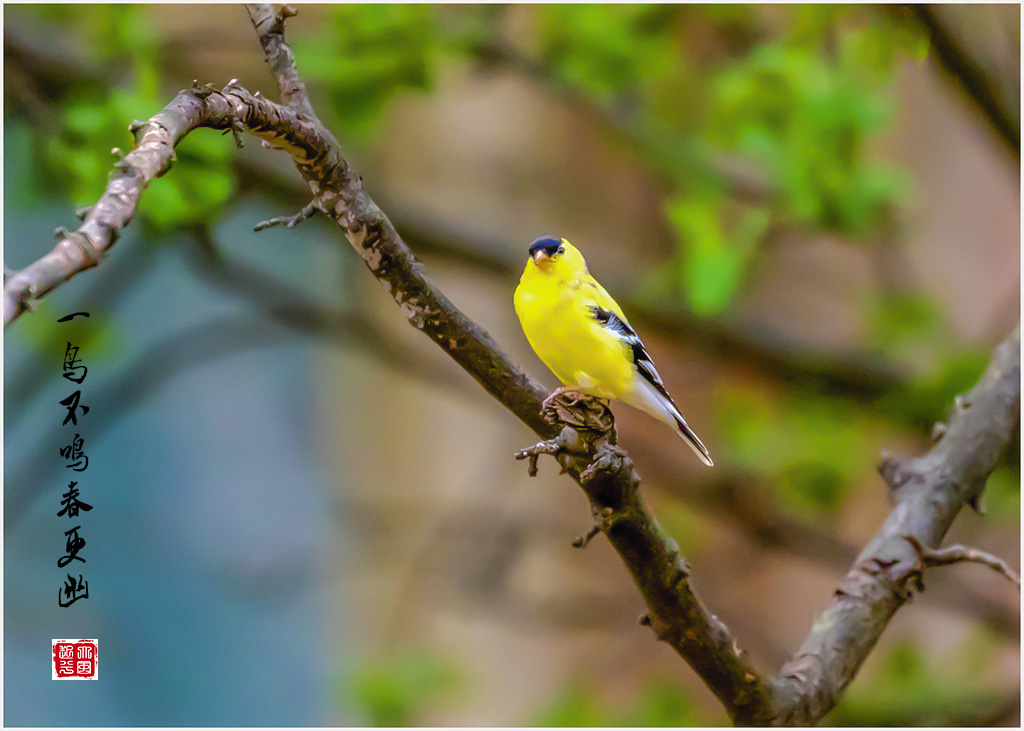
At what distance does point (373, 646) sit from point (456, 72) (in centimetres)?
116

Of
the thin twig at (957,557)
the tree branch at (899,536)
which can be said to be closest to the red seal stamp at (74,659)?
the tree branch at (899,536)

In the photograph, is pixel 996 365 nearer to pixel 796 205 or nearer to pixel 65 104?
pixel 796 205

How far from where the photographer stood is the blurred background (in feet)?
3.06

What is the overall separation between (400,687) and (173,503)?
0.52m

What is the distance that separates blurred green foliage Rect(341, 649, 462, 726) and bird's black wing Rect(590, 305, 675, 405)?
1060 mm

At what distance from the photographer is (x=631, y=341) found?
416 mm

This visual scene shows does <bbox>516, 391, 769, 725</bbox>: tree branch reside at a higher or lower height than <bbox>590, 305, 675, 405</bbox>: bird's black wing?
lower

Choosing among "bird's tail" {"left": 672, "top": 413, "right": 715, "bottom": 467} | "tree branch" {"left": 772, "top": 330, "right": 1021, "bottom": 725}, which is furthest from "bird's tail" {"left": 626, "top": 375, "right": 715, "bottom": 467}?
"tree branch" {"left": 772, "top": 330, "right": 1021, "bottom": 725}

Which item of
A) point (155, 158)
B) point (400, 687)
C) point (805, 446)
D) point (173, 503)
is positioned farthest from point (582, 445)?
point (173, 503)

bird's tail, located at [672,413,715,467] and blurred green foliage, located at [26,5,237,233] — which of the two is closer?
bird's tail, located at [672,413,715,467]

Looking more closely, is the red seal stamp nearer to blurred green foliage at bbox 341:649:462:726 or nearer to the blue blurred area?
the blue blurred area

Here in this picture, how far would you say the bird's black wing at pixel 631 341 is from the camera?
40 centimetres

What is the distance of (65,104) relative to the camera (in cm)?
89

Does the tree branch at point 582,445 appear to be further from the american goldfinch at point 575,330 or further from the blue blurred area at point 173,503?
the blue blurred area at point 173,503
